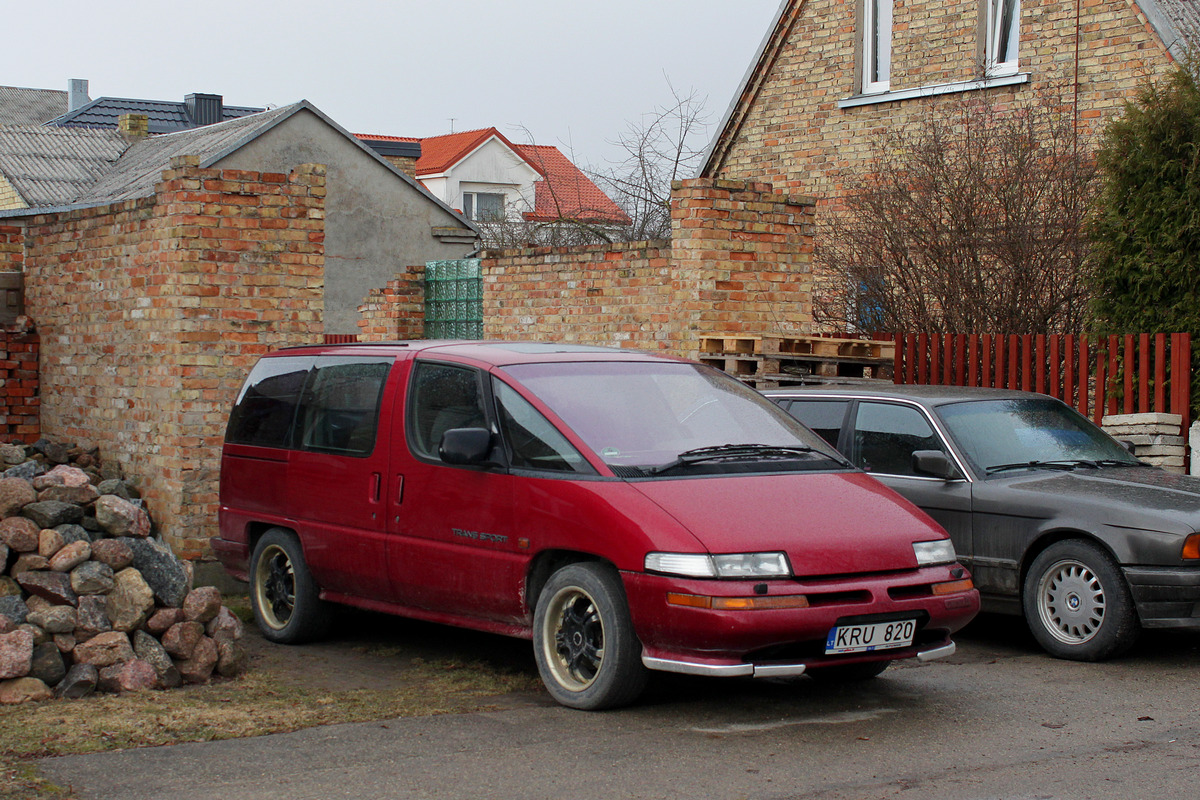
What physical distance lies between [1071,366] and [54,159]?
84.7 feet

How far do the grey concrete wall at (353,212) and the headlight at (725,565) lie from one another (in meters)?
23.6

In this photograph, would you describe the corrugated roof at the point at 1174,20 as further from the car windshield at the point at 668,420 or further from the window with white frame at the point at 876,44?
the car windshield at the point at 668,420

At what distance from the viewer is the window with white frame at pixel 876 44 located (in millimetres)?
19391

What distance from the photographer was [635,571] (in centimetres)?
578

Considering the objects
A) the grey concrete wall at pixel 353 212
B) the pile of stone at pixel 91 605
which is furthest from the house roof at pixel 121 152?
the pile of stone at pixel 91 605

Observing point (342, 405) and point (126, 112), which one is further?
point (126, 112)

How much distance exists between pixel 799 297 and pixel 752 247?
0.72 meters

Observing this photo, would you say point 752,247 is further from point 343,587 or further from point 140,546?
point 140,546

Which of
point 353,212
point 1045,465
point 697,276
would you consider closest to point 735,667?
point 1045,465

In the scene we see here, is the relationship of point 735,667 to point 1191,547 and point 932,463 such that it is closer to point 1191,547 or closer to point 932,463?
point 932,463

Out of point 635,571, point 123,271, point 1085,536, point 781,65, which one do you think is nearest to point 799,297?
point 1085,536

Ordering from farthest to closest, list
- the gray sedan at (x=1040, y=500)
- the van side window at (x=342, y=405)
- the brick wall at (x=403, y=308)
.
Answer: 1. the brick wall at (x=403, y=308)
2. the van side window at (x=342, y=405)
3. the gray sedan at (x=1040, y=500)

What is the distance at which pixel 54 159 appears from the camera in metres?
30.2

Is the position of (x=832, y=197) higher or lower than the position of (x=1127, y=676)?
higher
